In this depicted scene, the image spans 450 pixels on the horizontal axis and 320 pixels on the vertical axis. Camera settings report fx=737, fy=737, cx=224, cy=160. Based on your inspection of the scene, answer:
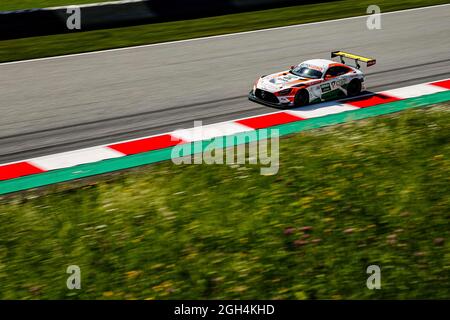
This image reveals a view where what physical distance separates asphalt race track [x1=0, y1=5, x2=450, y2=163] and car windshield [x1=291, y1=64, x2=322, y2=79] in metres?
1.13

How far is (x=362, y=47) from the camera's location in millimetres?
19516

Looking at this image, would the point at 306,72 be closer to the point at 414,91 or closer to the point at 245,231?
the point at 414,91

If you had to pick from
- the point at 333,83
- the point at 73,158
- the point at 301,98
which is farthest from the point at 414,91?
the point at 73,158

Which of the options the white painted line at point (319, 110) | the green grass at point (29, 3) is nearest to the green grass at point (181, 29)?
the green grass at point (29, 3)

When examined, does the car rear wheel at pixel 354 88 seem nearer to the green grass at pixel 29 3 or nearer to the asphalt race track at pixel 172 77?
the asphalt race track at pixel 172 77

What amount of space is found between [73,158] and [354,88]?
656 cm

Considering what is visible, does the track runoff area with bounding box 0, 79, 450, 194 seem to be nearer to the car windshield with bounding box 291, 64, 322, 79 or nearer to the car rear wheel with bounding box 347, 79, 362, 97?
the car rear wheel with bounding box 347, 79, 362, 97

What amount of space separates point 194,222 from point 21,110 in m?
6.72

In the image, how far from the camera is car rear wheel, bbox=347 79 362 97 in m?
16.1

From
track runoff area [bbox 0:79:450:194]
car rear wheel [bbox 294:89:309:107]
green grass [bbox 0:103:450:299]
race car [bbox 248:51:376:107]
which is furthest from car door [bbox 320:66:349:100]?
green grass [bbox 0:103:450:299]

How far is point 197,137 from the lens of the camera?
1377cm

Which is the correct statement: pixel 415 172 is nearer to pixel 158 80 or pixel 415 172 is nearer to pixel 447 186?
pixel 447 186

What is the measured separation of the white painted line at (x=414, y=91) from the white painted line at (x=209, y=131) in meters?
3.97

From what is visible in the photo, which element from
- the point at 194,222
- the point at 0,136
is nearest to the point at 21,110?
the point at 0,136
